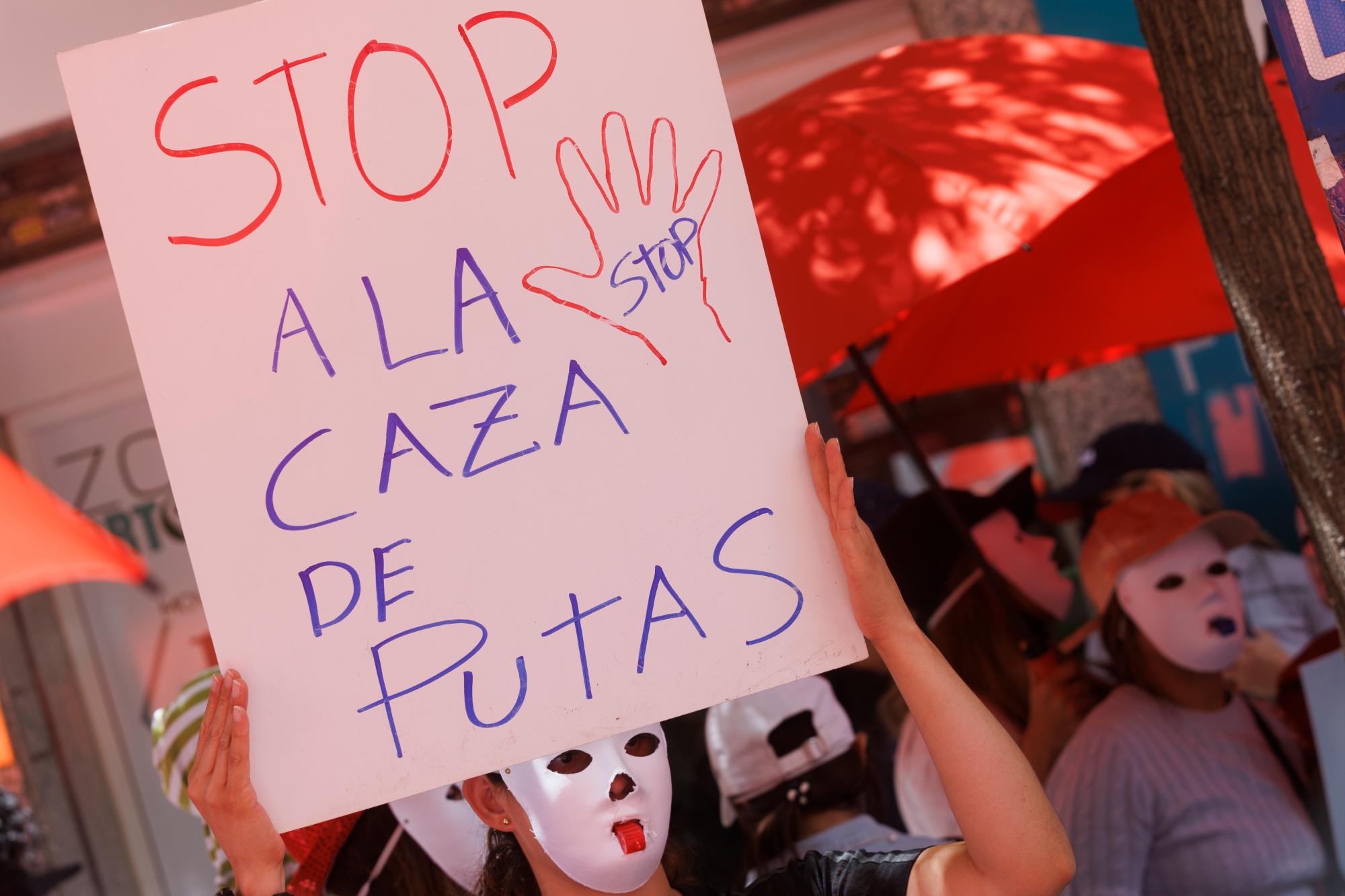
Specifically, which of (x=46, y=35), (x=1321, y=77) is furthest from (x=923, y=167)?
(x=46, y=35)

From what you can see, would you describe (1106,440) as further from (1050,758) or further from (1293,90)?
(1293,90)

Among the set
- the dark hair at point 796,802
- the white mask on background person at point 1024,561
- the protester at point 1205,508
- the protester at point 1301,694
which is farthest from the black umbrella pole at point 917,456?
the protester at point 1301,694

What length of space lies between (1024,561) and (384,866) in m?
2.14

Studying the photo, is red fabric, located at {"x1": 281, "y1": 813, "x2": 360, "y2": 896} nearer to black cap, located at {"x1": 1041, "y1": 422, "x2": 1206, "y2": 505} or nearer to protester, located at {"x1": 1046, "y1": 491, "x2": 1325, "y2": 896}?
protester, located at {"x1": 1046, "y1": 491, "x2": 1325, "y2": 896}

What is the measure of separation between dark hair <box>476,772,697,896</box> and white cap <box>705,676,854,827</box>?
109cm

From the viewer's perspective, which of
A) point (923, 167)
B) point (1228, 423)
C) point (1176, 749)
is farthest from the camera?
point (1228, 423)

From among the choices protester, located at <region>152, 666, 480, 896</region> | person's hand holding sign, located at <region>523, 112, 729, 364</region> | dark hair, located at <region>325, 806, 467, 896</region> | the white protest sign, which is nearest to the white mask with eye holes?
the white protest sign

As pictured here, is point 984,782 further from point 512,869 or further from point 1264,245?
point 1264,245

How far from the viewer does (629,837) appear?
1.71 metres

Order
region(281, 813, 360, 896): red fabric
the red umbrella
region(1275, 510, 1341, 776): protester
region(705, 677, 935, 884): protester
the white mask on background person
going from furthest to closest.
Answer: the white mask on background person < region(1275, 510, 1341, 776): protester < region(705, 677, 935, 884): protester < region(281, 813, 360, 896): red fabric < the red umbrella

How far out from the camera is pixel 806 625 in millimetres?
1481

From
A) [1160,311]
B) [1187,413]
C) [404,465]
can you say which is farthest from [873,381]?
[1187,413]

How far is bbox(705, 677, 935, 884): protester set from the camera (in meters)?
3.01

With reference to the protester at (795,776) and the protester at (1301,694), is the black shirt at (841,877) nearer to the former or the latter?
the protester at (795,776)
